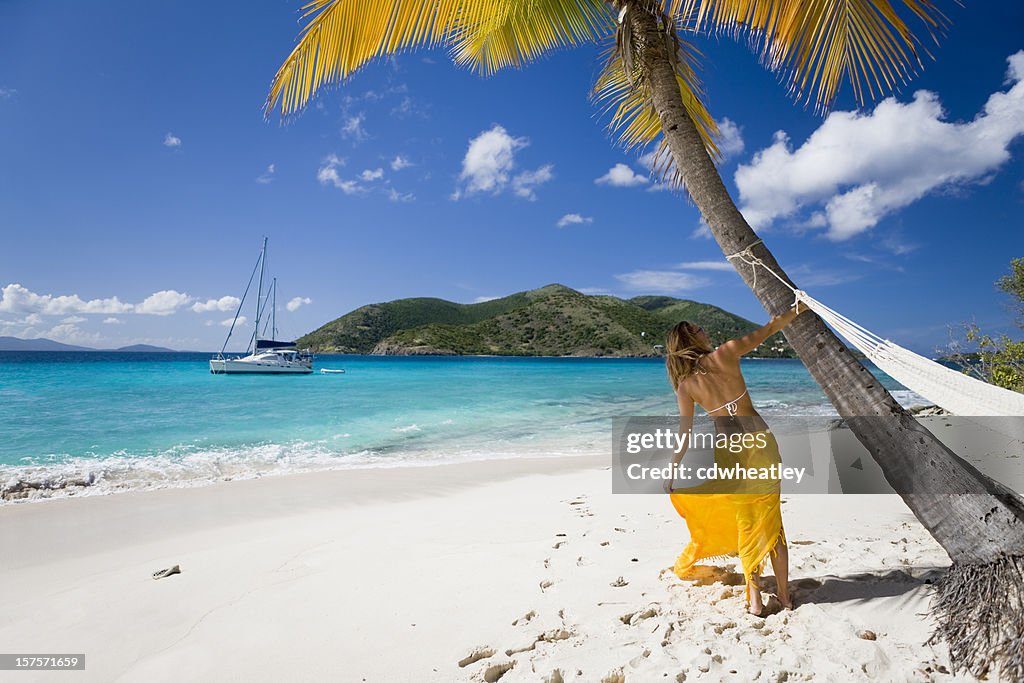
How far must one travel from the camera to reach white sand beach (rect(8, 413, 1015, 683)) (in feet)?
6.81

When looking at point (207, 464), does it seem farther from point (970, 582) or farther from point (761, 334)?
point (970, 582)

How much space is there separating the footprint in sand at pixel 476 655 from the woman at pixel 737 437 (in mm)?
1180

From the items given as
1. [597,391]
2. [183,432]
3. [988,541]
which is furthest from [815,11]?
[597,391]

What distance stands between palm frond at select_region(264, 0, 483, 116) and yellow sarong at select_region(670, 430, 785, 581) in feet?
10.8

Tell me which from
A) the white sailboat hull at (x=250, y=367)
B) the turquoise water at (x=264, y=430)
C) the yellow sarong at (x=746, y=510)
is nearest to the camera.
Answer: the yellow sarong at (x=746, y=510)

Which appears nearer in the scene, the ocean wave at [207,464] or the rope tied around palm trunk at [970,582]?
the rope tied around palm trunk at [970,582]

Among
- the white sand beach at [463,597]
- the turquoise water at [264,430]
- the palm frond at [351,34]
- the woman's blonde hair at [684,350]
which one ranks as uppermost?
the palm frond at [351,34]

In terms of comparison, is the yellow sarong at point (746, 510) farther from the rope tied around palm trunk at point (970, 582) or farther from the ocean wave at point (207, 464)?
the ocean wave at point (207, 464)

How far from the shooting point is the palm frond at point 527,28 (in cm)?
435

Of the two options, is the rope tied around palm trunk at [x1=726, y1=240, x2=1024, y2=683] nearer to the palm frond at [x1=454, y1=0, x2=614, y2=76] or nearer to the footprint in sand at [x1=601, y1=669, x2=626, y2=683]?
the footprint in sand at [x1=601, y1=669, x2=626, y2=683]

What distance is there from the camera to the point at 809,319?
96.1 inches

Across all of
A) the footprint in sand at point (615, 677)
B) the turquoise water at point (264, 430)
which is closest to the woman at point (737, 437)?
the footprint in sand at point (615, 677)

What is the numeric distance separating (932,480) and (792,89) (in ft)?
9.81

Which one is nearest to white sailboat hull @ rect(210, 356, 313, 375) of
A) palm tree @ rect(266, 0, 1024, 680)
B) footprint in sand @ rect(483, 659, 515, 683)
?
palm tree @ rect(266, 0, 1024, 680)
